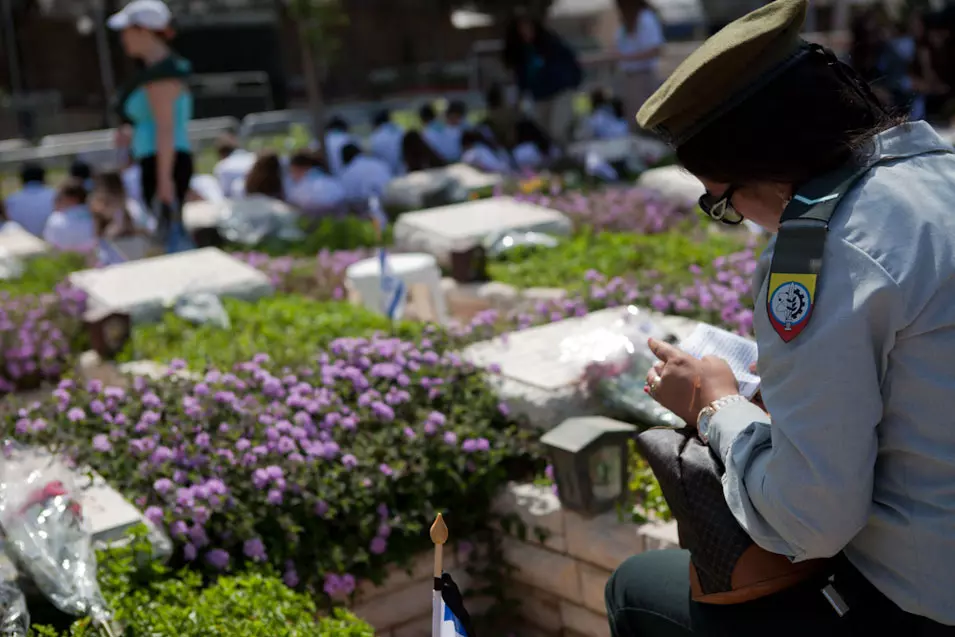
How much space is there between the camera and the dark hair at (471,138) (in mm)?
10102

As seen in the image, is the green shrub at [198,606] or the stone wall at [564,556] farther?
the stone wall at [564,556]

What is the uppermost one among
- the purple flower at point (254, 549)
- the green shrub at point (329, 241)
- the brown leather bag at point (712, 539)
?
the brown leather bag at point (712, 539)

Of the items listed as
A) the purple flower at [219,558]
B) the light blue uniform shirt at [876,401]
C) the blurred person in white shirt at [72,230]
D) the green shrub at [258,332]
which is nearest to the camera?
the light blue uniform shirt at [876,401]

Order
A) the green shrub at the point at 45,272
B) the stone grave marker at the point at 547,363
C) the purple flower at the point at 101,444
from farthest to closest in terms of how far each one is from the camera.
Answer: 1. the green shrub at the point at 45,272
2. the stone grave marker at the point at 547,363
3. the purple flower at the point at 101,444

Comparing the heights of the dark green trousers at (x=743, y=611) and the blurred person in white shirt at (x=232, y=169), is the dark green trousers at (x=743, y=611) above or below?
above

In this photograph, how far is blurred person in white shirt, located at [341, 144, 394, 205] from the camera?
8789 millimetres

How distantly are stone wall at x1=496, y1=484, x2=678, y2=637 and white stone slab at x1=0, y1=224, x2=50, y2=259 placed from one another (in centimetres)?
505

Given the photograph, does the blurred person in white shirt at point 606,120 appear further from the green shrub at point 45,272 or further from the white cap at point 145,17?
the green shrub at point 45,272

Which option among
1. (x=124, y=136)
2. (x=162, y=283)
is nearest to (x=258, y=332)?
(x=162, y=283)

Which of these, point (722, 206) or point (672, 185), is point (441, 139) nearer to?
point (672, 185)

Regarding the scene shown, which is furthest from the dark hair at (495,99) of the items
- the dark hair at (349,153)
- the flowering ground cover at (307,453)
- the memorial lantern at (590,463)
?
the memorial lantern at (590,463)

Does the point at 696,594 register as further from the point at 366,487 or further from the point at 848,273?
the point at 366,487

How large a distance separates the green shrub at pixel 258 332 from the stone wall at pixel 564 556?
46.7 inches

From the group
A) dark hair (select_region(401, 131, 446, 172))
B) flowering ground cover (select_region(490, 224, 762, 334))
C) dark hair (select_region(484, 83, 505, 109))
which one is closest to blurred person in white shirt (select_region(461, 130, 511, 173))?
dark hair (select_region(401, 131, 446, 172))
